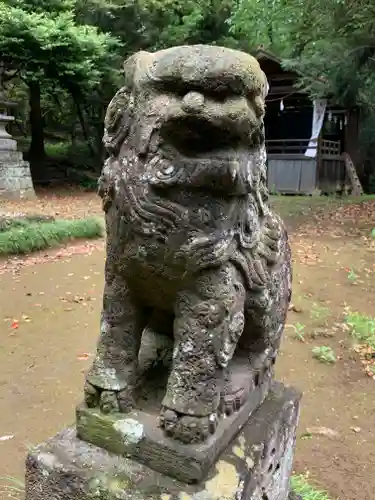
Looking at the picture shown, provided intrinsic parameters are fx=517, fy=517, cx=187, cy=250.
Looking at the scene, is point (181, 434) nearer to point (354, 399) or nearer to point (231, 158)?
point (231, 158)

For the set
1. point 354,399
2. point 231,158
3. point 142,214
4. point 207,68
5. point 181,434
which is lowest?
point 354,399

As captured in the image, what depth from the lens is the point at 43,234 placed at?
709 cm

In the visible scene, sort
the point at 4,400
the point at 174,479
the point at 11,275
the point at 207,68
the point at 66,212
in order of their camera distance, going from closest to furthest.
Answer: the point at 207,68
the point at 174,479
the point at 4,400
the point at 11,275
the point at 66,212

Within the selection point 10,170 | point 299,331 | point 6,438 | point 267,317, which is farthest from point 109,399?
point 10,170

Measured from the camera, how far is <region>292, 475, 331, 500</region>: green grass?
2321mm

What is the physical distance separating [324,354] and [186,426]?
2776 mm

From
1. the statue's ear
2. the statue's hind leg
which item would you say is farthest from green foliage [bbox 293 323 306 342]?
the statue's ear

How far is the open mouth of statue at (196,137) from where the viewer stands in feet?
4.06

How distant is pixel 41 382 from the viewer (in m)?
3.57

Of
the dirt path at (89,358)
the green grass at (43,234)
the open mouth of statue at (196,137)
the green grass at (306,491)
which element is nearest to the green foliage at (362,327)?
the dirt path at (89,358)

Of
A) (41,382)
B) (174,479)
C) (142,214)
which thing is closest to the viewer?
(142,214)

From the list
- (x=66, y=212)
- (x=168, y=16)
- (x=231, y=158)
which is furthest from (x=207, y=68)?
(x=168, y=16)

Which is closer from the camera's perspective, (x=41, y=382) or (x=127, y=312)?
(x=127, y=312)

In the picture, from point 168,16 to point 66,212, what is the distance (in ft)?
26.4
